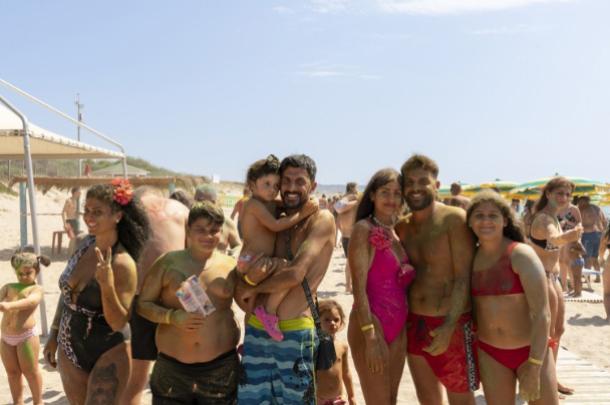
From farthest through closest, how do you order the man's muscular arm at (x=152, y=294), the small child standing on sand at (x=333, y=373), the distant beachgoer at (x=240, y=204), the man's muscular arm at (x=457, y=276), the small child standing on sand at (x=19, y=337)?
the small child standing on sand at (x=19, y=337), the small child standing on sand at (x=333, y=373), the distant beachgoer at (x=240, y=204), the man's muscular arm at (x=457, y=276), the man's muscular arm at (x=152, y=294)

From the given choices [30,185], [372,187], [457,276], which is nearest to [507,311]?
[457,276]

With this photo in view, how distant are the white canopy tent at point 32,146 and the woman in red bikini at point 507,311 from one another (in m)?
5.24

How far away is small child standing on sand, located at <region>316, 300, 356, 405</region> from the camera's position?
397 centimetres

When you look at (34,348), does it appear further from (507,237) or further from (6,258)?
(6,258)

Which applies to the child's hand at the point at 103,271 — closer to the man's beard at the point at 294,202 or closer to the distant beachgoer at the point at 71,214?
the man's beard at the point at 294,202

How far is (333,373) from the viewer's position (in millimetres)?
3977

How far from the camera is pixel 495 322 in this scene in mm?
3016

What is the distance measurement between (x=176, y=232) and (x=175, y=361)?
1.31 m

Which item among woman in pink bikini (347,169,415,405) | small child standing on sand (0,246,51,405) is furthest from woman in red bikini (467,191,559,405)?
small child standing on sand (0,246,51,405)

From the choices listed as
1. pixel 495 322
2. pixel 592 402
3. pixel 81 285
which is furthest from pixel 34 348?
pixel 592 402

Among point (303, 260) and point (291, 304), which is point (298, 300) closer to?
point (291, 304)

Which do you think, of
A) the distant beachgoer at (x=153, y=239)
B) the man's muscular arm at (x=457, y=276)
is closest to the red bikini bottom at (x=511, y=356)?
the man's muscular arm at (x=457, y=276)

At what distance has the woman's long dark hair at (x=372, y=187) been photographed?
10.3ft

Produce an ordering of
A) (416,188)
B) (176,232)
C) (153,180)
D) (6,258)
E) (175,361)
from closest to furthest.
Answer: (175,361) < (416,188) < (176,232) < (6,258) < (153,180)
